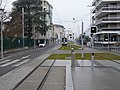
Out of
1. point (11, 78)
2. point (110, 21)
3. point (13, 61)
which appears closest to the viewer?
point (11, 78)

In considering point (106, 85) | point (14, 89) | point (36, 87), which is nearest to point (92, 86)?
point (106, 85)

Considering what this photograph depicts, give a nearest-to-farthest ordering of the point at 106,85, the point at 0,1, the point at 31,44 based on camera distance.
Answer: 1. the point at 106,85
2. the point at 0,1
3. the point at 31,44

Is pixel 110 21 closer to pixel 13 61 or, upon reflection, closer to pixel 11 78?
pixel 13 61

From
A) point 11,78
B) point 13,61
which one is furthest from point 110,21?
point 11,78

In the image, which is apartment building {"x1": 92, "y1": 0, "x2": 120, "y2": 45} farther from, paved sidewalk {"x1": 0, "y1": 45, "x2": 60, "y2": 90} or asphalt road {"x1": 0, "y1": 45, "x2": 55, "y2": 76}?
paved sidewalk {"x1": 0, "y1": 45, "x2": 60, "y2": 90}

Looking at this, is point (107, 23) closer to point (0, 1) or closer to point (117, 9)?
point (117, 9)

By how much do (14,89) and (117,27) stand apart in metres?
74.0

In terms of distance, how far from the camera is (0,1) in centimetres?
6116

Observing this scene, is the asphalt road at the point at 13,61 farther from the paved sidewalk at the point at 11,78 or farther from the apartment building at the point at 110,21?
the apartment building at the point at 110,21

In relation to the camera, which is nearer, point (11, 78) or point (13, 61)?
point (11, 78)

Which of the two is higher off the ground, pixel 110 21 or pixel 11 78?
pixel 110 21

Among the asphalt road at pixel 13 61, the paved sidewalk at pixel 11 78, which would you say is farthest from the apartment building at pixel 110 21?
the paved sidewalk at pixel 11 78

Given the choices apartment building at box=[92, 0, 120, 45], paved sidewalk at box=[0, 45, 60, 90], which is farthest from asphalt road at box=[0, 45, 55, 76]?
apartment building at box=[92, 0, 120, 45]

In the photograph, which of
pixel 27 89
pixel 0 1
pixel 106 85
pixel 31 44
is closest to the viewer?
pixel 27 89
